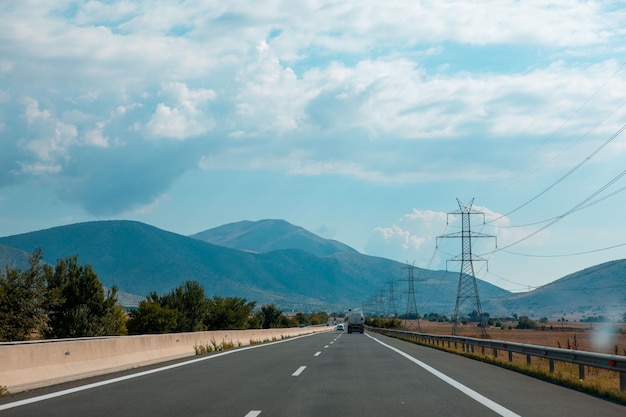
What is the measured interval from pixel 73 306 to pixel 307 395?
120ft

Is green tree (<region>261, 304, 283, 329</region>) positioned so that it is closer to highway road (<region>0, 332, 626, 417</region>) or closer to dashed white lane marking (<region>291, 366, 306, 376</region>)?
dashed white lane marking (<region>291, 366, 306, 376</region>)

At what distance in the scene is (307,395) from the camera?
39.9 feet

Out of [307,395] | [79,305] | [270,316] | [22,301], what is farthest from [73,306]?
[270,316]

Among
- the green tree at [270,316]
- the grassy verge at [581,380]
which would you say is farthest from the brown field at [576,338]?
the green tree at [270,316]

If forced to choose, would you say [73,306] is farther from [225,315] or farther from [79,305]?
[225,315]

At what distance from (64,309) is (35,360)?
3375 cm

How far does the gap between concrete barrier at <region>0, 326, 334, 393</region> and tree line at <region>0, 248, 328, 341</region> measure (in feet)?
50.4

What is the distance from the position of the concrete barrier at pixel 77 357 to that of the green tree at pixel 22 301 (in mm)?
14937

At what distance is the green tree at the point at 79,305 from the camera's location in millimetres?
43906

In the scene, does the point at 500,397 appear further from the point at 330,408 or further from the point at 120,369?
the point at 120,369

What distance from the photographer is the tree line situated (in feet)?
120

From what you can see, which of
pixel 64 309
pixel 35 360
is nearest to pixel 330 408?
pixel 35 360

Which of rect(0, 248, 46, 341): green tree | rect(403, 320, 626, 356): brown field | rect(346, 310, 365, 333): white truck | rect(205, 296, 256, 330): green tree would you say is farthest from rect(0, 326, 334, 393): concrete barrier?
rect(346, 310, 365, 333): white truck

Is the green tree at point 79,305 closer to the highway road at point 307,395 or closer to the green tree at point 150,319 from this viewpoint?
the green tree at point 150,319
